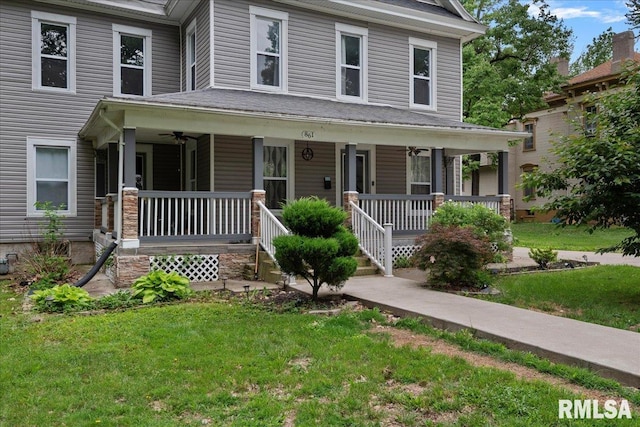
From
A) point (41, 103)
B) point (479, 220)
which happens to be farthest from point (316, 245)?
point (41, 103)

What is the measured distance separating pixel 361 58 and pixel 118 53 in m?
6.32

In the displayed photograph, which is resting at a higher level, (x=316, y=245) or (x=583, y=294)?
(x=316, y=245)

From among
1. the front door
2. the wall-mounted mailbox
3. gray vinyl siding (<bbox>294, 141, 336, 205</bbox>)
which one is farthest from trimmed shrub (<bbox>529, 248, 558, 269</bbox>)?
the wall-mounted mailbox

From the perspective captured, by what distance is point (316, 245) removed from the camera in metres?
7.07

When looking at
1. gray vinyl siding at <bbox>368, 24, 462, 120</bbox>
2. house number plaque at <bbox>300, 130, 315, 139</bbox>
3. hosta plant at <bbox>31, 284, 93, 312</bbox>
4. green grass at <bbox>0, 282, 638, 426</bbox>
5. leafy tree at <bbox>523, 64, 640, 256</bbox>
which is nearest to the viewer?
green grass at <bbox>0, 282, 638, 426</bbox>

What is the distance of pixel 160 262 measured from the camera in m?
9.34

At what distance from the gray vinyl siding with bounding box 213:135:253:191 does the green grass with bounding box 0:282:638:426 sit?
19.7ft

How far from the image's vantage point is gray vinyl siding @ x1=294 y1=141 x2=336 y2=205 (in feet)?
42.0

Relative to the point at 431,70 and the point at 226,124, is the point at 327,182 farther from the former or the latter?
the point at 431,70

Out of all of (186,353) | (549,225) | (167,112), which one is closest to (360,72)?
(167,112)

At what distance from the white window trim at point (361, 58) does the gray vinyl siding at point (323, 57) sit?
0.11 metres

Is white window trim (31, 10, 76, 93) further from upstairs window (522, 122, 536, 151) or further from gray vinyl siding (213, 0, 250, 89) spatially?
upstairs window (522, 122, 536, 151)

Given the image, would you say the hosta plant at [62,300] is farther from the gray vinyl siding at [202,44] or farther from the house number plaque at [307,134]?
the gray vinyl siding at [202,44]

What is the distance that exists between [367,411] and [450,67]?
1339 cm
